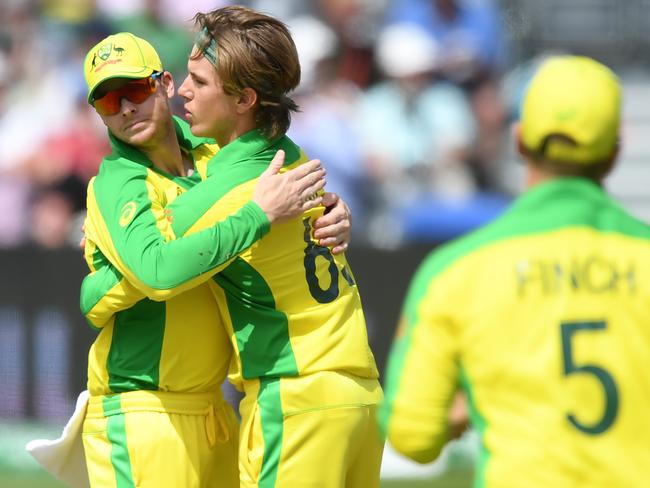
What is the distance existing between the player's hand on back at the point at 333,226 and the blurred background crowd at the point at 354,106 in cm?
510

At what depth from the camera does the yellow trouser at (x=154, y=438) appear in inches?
143

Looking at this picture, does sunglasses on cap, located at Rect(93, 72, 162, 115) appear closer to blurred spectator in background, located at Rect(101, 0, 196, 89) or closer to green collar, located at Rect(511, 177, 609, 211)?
green collar, located at Rect(511, 177, 609, 211)

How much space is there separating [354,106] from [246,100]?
227 inches

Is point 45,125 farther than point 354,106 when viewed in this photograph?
No

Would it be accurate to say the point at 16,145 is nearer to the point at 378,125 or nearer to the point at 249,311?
the point at 378,125

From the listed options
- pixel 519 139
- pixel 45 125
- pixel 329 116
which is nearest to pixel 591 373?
pixel 519 139

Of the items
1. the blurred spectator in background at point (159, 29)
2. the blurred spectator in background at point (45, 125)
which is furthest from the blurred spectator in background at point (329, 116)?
the blurred spectator in background at point (45, 125)

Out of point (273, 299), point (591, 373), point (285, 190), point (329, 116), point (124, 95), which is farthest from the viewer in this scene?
point (329, 116)

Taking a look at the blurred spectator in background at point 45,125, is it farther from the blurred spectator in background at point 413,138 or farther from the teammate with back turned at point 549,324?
the teammate with back turned at point 549,324

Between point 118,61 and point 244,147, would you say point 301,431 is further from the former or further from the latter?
point 118,61

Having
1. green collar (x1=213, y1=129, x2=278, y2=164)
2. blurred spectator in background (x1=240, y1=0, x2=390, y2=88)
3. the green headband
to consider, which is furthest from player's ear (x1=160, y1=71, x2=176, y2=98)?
blurred spectator in background (x1=240, y1=0, x2=390, y2=88)

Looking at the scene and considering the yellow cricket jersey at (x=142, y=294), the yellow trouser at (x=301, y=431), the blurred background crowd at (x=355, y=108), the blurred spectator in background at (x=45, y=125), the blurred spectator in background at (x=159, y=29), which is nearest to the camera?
the yellow cricket jersey at (x=142, y=294)

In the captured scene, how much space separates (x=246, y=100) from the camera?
364 centimetres

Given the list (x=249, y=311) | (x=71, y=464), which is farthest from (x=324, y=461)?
(x=71, y=464)
